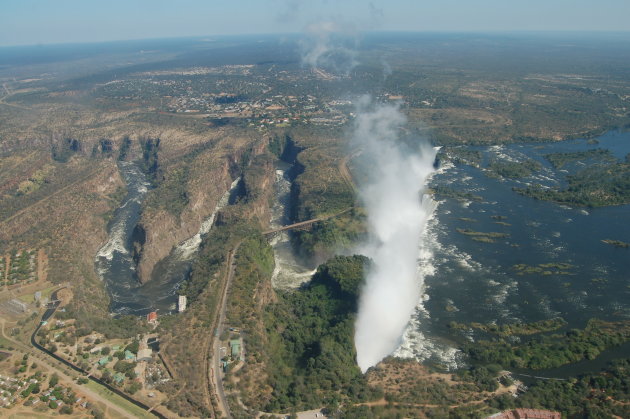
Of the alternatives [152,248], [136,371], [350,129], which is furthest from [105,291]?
[350,129]

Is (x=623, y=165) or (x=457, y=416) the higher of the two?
(x=457, y=416)

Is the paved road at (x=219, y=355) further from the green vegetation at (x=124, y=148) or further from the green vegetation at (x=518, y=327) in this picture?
the green vegetation at (x=124, y=148)

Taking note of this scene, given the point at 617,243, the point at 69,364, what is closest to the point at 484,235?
Result: the point at 617,243

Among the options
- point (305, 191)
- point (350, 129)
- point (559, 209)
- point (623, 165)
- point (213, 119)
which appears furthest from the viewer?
point (213, 119)

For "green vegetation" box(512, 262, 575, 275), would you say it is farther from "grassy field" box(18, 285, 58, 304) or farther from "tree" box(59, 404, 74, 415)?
"grassy field" box(18, 285, 58, 304)

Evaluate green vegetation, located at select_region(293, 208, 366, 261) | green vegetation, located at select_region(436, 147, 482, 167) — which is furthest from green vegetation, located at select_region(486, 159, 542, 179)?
green vegetation, located at select_region(293, 208, 366, 261)

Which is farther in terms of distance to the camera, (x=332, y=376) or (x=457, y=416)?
(x=332, y=376)

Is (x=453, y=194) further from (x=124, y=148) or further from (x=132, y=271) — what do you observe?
(x=124, y=148)

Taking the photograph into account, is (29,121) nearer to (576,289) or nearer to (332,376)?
(332,376)
